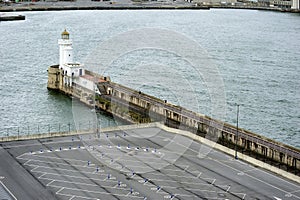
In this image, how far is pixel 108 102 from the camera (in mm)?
69500

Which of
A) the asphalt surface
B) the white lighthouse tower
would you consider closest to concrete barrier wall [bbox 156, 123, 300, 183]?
the asphalt surface

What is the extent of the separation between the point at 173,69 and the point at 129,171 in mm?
52276

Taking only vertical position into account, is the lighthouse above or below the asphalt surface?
above

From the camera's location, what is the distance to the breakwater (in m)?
48.1

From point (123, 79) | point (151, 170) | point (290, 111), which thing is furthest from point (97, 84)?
point (151, 170)

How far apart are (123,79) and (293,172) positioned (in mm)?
44376

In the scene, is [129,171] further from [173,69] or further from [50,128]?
[173,69]

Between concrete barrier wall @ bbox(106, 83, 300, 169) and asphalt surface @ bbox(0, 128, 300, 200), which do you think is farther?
concrete barrier wall @ bbox(106, 83, 300, 169)

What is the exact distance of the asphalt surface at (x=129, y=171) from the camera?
3771 centimetres

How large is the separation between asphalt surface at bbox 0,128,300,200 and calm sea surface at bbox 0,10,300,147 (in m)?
13.9

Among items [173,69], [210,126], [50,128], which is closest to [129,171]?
[210,126]

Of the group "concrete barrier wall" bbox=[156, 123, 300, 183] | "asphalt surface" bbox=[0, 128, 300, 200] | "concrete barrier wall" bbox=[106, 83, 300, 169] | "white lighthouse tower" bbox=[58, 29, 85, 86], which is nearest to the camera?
"asphalt surface" bbox=[0, 128, 300, 200]

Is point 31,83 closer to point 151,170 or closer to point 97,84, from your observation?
point 97,84

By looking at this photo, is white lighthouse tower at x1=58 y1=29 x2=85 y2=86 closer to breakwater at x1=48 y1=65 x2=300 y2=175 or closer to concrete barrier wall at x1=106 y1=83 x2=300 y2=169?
breakwater at x1=48 y1=65 x2=300 y2=175
